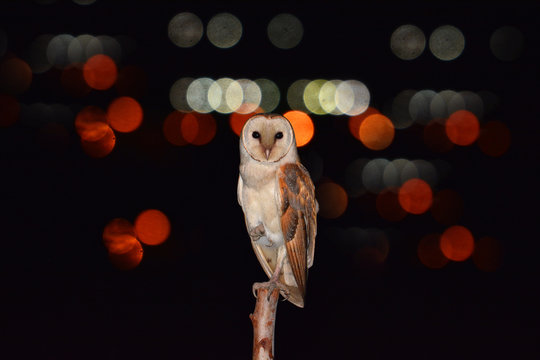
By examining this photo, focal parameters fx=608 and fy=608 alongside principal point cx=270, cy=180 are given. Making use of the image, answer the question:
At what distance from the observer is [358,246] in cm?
1666

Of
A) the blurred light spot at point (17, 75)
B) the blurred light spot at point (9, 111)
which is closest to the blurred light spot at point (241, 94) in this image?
the blurred light spot at point (17, 75)

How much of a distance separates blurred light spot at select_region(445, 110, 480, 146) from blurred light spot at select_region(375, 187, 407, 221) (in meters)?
10.4

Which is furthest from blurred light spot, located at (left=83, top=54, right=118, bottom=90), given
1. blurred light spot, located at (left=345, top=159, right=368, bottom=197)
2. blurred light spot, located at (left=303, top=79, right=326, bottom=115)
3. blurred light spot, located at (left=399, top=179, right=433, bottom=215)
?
blurred light spot, located at (left=399, top=179, right=433, bottom=215)

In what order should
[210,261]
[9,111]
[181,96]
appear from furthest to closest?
[181,96]
[9,111]
[210,261]

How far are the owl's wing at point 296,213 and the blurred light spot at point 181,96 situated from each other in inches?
1425

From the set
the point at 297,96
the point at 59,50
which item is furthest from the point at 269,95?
the point at 59,50

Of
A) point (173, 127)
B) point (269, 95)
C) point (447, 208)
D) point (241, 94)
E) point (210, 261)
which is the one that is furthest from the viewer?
point (173, 127)

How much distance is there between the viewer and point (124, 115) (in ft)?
100

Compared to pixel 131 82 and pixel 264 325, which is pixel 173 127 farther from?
pixel 264 325

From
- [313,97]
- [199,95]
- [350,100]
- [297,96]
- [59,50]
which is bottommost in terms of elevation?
[59,50]

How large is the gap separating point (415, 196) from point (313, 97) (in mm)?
16437

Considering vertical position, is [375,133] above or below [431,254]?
above

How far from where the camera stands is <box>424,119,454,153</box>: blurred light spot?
4199 cm

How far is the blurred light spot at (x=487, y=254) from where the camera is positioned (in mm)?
14820
